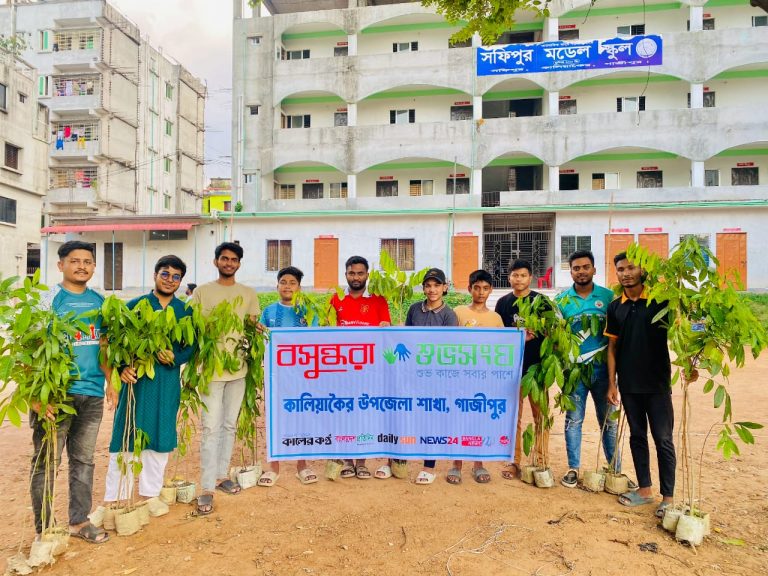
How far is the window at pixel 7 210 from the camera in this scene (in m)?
22.7

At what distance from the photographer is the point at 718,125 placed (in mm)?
19250

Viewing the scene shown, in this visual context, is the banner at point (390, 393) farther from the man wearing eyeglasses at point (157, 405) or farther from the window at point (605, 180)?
the window at point (605, 180)

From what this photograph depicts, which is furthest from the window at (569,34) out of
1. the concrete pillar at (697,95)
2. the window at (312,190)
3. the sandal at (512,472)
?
the sandal at (512,472)

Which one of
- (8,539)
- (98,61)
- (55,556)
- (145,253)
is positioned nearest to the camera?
(55,556)

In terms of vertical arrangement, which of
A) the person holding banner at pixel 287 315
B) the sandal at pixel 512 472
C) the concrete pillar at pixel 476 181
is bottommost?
the sandal at pixel 512 472

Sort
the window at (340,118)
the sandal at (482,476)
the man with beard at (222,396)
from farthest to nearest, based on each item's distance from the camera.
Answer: the window at (340,118)
the sandal at (482,476)
the man with beard at (222,396)

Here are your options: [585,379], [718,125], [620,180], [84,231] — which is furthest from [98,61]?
[585,379]

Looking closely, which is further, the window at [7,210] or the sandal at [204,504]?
the window at [7,210]

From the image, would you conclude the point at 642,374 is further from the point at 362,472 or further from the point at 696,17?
the point at 696,17

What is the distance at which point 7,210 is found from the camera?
23.0 metres

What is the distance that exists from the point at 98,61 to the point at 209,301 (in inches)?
1283

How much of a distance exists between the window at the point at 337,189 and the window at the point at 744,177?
1690 centimetres

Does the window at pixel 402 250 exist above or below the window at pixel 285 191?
below

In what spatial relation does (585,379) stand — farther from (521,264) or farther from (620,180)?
(620,180)
